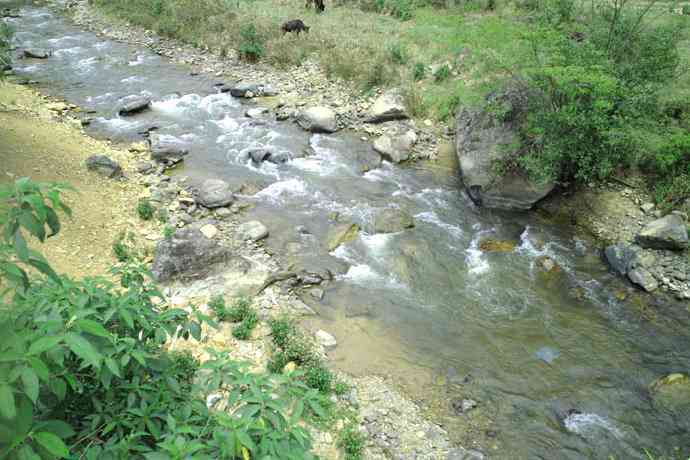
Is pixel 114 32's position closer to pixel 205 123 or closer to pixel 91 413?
pixel 205 123

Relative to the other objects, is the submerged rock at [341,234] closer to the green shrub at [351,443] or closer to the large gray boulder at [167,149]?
the green shrub at [351,443]

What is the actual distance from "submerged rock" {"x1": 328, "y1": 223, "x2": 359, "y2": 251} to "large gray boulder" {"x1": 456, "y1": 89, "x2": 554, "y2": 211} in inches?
134

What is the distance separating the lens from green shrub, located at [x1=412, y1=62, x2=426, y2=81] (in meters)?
16.0

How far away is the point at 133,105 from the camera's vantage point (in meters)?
15.1

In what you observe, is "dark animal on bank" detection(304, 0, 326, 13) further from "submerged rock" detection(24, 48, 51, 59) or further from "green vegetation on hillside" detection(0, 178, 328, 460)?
"green vegetation on hillside" detection(0, 178, 328, 460)

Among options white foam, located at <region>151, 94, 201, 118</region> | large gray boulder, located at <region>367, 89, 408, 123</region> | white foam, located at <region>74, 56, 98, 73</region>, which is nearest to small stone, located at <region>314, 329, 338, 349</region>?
large gray boulder, located at <region>367, 89, 408, 123</region>

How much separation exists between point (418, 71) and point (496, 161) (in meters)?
6.20

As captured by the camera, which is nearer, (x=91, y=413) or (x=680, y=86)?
(x=91, y=413)

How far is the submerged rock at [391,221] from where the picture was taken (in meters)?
10.4

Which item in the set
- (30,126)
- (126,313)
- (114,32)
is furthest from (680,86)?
(114,32)

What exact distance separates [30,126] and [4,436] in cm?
1269

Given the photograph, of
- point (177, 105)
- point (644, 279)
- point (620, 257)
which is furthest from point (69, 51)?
point (644, 279)

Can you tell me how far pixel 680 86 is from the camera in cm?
1051

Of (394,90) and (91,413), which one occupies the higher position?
(91,413)
